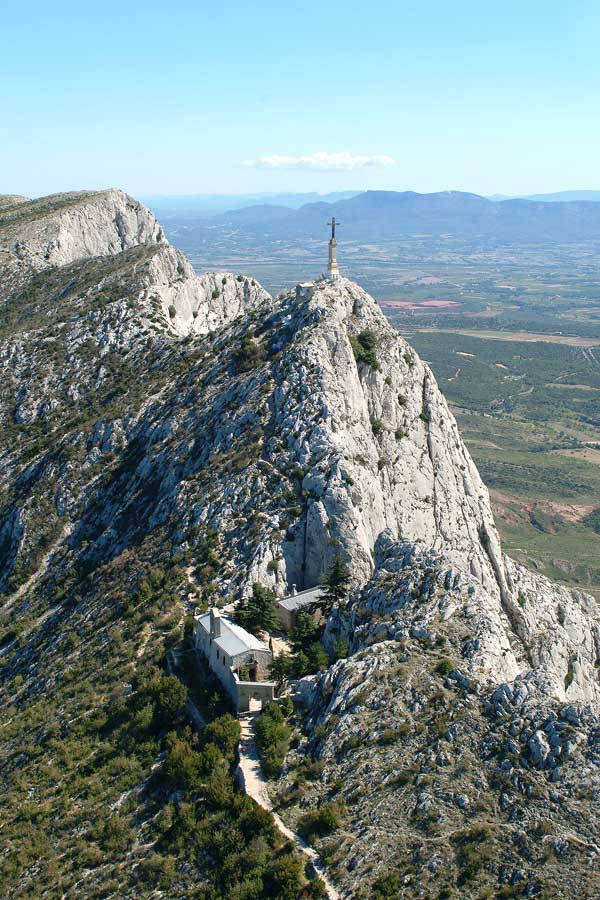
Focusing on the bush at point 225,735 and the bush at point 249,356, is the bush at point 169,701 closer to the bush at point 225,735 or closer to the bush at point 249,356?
the bush at point 225,735

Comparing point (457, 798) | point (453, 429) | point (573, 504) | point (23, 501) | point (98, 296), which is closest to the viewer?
point (457, 798)

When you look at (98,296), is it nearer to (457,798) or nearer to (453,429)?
(453,429)

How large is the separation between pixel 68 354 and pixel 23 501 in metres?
25.2

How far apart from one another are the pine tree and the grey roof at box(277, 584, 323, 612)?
1.45ft

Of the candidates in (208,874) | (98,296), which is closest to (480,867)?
(208,874)

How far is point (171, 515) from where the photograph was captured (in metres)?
52.2

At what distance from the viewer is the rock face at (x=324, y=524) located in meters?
31.1

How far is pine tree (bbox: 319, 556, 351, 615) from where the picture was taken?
43375 mm

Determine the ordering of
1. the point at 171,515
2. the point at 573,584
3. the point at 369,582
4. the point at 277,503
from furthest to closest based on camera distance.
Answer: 1. the point at 573,584
2. the point at 171,515
3. the point at 277,503
4. the point at 369,582

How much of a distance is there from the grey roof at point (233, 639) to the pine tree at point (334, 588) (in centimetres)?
486

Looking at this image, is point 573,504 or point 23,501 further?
point 573,504

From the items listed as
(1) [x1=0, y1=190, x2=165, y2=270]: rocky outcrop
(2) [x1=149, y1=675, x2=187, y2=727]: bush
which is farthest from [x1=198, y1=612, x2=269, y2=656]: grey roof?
(1) [x1=0, y1=190, x2=165, y2=270]: rocky outcrop

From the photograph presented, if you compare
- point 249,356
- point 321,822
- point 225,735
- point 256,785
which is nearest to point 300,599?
point 225,735

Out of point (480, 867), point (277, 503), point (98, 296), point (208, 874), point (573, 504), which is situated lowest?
point (573, 504)
